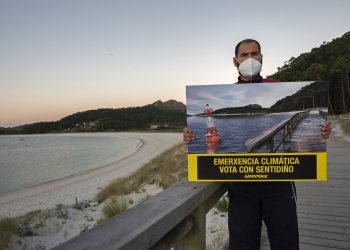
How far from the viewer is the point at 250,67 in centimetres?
225

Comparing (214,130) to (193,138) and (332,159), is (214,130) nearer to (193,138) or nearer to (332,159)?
(193,138)

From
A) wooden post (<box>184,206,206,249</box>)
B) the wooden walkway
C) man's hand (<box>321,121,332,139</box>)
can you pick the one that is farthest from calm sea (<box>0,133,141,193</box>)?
man's hand (<box>321,121,332,139</box>)

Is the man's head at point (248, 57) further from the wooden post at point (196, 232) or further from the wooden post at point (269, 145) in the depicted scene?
the wooden post at point (196, 232)

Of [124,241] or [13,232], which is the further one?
[13,232]

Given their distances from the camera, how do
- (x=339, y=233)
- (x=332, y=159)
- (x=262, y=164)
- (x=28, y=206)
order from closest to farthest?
1. (x=262, y=164)
2. (x=339, y=233)
3. (x=332, y=159)
4. (x=28, y=206)


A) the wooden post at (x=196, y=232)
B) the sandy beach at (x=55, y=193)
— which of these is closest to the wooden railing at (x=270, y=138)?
the wooden post at (x=196, y=232)

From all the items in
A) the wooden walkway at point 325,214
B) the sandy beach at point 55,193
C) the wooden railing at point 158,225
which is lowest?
the sandy beach at point 55,193

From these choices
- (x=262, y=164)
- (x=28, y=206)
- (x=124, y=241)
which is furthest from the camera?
(x=28, y=206)

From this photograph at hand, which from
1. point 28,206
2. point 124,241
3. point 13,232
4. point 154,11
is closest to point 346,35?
point 154,11

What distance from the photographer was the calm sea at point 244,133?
2.06 m

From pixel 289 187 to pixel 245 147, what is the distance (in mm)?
399

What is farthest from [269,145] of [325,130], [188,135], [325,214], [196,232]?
[325,214]

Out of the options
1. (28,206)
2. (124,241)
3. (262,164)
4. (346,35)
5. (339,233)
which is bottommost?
(28,206)

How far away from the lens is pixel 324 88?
6.81ft
